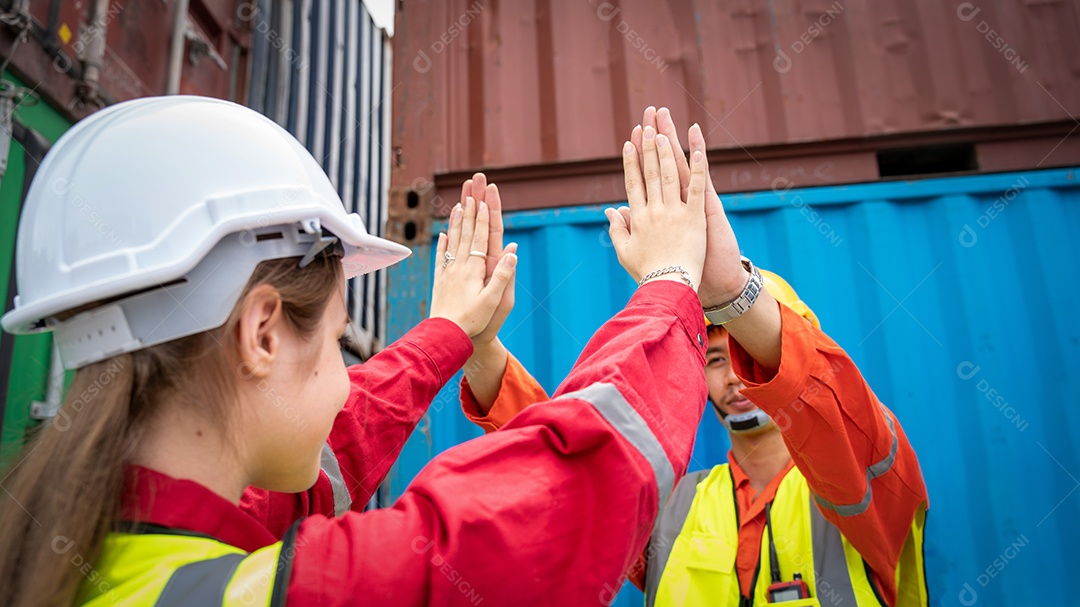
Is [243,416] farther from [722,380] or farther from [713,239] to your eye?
[722,380]

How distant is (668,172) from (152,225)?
96 cm

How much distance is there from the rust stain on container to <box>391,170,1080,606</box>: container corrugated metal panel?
20 centimetres

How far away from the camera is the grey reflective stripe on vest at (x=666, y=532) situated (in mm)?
2373

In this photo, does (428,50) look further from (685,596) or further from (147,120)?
(685,596)

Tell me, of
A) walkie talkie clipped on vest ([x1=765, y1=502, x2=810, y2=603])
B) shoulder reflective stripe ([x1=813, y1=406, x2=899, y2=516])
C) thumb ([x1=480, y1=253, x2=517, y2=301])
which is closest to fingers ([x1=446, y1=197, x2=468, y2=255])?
Answer: thumb ([x1=480, y1=253, x2=517, y2=301])

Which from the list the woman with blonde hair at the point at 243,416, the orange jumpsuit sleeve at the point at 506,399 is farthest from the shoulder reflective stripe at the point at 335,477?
the orange jumpsuit sleeve at the point at 506,399

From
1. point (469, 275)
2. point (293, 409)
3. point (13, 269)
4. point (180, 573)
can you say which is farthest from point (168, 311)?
point (13, 269)

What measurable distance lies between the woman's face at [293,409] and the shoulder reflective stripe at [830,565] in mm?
1544

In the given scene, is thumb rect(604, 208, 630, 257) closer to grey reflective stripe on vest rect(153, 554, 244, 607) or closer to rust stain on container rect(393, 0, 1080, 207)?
grey reflective stripe on vest rect(153, 554, 244, 607)

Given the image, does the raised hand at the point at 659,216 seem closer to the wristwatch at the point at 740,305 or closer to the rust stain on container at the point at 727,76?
the wristwatch at the point at 740,305

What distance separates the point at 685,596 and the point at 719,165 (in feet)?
5.84

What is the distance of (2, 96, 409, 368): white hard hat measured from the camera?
1.09 meters

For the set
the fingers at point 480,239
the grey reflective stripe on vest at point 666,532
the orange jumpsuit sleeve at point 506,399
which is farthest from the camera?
the grey reflective stripe on vest at point 666,532

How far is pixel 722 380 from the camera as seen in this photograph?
2.57 metres
